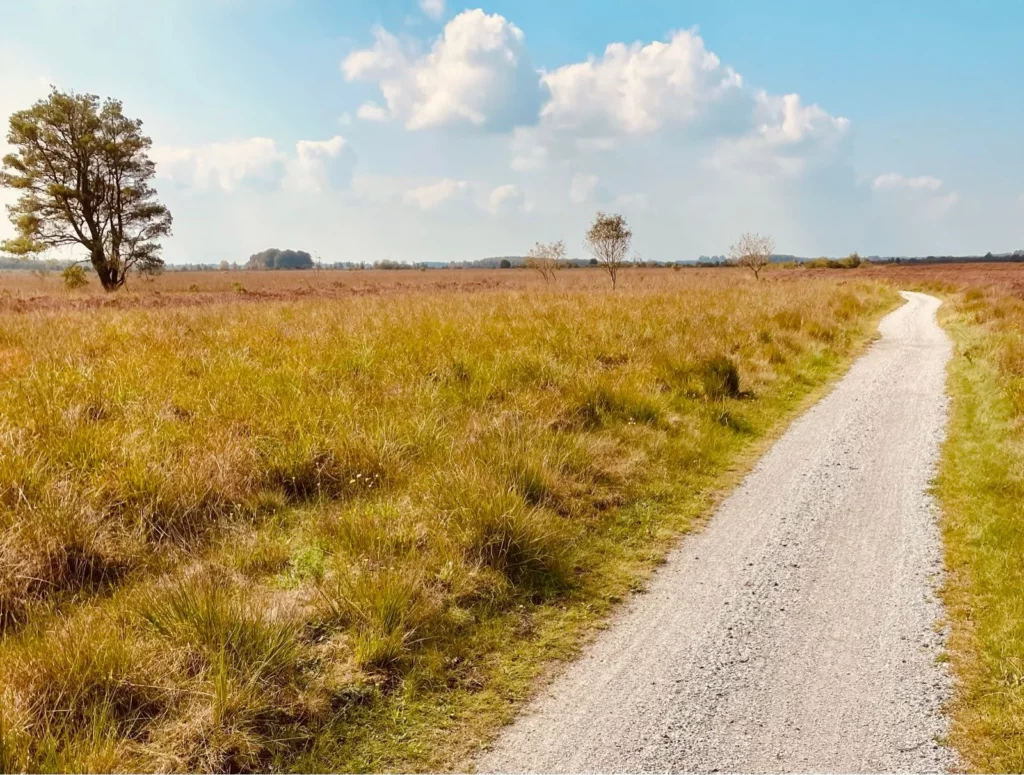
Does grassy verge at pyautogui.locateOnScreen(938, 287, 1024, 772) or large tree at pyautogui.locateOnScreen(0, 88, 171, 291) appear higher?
large tree at pyautogui.locateOnScreen(0, 88, 171, 291)

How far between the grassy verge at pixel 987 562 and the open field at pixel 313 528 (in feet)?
6.86

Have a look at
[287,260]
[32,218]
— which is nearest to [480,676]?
[32,218]

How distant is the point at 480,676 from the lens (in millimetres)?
3457

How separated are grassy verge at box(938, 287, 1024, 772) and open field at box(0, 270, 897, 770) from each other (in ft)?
6.86

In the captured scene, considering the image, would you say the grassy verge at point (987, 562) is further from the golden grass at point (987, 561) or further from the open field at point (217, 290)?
the open field at point (217, 290)

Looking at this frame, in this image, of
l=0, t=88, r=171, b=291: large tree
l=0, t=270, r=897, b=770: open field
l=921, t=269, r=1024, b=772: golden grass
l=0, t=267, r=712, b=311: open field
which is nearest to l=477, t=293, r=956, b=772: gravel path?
l=921, t=269, r=1024, b=772: golden grass

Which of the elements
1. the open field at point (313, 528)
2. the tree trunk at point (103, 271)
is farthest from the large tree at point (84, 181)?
the open field at point (313, 528)

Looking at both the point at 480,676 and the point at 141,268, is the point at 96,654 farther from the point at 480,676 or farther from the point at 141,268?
the point at 141,268

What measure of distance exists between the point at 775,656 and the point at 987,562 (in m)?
2.35

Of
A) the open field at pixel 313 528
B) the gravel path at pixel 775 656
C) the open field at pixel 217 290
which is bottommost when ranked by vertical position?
the gravel path at pixel 775 656

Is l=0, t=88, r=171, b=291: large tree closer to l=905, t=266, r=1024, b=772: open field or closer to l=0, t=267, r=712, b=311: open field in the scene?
l=0, t=267, r=712, b=311: open field

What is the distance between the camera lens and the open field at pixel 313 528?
2912 mm

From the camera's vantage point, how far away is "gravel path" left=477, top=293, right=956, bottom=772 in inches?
114

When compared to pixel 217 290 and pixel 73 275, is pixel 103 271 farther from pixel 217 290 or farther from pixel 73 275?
pixel 217 290
